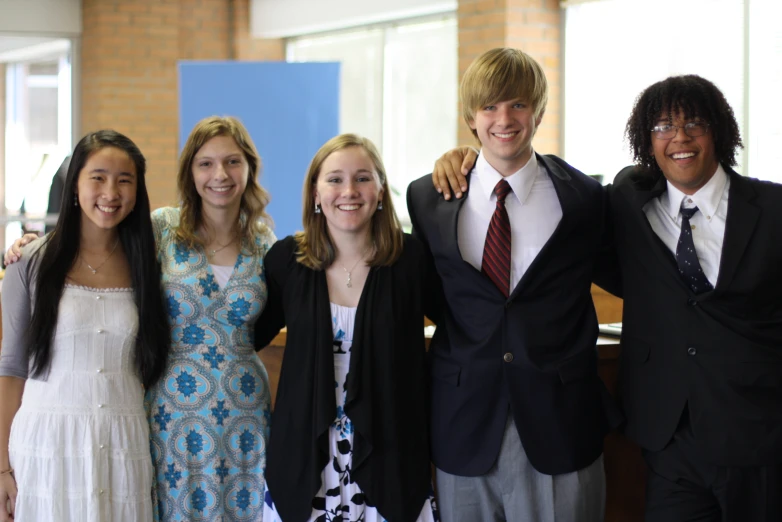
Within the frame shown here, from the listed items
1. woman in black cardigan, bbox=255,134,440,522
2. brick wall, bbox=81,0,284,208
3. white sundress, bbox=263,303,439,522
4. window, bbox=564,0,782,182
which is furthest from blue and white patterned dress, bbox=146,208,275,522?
brick wall, bbox=81,0,284,208

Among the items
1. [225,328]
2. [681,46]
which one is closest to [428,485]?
[225,328]

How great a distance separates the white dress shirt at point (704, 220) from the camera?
2178 mm

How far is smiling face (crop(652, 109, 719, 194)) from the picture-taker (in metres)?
2.20

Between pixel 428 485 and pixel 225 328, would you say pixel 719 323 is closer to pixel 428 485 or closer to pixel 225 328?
pixel 428 485

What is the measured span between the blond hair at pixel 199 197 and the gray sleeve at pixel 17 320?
421 millimetres

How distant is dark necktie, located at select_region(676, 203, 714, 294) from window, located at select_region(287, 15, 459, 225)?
4428mm

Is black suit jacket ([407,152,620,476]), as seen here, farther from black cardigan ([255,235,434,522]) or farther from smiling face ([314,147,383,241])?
smiling face ([314,147,383,241])

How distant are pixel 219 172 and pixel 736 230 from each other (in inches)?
53.8

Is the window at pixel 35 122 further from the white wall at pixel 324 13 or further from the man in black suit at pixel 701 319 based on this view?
the man in black suit at pixel 701 319

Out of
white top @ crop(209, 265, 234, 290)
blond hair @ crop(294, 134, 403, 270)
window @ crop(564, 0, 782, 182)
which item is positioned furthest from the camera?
window @ crop(564, 0, 782, 182)

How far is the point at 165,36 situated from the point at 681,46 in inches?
186

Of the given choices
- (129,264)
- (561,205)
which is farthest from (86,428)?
(561,205)

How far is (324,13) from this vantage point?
25.0 feet

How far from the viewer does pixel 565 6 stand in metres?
5.77
